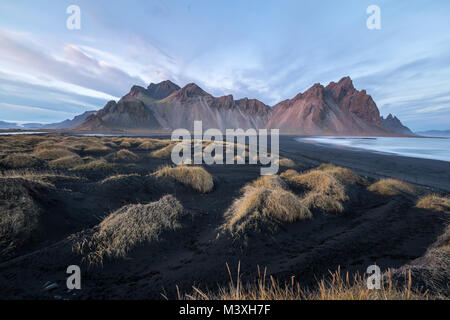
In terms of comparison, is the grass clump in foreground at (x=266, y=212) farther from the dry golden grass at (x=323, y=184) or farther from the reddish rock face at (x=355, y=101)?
the reddish rock face at (x=355, y=101)

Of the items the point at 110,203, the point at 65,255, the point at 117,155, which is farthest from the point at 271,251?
the point at 117,155

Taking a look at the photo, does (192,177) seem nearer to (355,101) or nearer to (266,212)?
(266,212)

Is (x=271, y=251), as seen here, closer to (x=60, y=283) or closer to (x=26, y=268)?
(x=60, y=283)

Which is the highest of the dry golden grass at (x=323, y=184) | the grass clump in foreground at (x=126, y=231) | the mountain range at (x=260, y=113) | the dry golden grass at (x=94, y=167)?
the mountain range at (x=260, y=113)

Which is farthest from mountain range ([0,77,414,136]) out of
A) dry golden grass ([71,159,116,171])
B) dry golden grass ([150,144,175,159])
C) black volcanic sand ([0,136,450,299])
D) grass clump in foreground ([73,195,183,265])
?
grass clump in foreground ([73,195,183,265])

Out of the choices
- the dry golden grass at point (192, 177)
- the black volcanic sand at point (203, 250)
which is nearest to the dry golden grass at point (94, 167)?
the black volcanic sand at point (203, 250)

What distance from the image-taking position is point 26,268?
3.39 meters

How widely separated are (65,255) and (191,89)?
633 ft

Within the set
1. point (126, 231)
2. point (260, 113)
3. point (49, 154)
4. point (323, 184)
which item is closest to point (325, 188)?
point (323, 184)

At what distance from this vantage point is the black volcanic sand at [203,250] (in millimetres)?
3238

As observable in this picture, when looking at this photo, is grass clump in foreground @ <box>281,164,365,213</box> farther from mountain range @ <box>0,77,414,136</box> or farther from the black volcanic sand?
mountain range @ <box>0,77,414,136</box>

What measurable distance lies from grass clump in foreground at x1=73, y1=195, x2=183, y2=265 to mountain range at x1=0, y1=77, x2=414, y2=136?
5243 inches

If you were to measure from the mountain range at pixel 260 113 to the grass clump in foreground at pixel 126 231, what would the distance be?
13317cm

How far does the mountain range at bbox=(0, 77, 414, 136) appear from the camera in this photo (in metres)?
132
